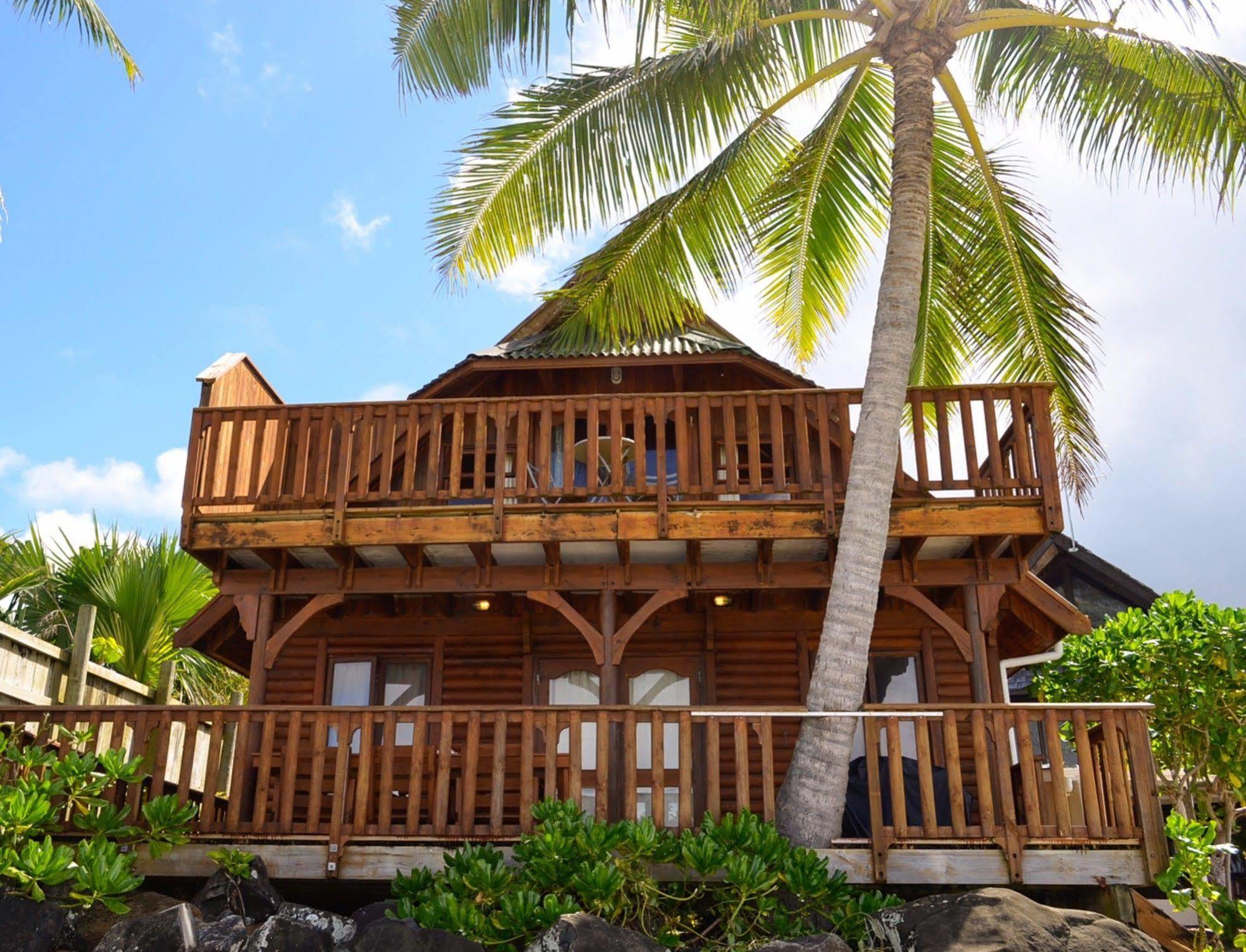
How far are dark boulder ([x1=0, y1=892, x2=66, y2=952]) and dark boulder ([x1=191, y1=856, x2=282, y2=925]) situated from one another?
93cm

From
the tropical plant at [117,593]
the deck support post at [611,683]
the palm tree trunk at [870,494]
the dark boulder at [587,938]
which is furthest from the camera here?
the tropical plant at [117,593]

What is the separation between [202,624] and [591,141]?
21.8 ft

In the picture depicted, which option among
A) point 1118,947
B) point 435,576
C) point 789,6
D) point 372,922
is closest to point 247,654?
point 435,576

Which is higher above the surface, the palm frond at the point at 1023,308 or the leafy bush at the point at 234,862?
the palm frond at the point at 1023,308

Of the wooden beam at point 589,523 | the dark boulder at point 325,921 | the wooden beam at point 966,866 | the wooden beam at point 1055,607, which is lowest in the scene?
the dark boulder at point 325,921

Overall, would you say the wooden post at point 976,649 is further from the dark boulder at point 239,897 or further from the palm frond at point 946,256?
the dark boulder at point 239,897

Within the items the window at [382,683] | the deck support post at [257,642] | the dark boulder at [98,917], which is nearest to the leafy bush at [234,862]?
the dark boulder at [98,917]

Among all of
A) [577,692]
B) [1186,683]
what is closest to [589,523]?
[577,692]

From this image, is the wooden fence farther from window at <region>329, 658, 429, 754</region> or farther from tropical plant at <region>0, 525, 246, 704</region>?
tropical plant at <region>0, 525, 246, 704</region>

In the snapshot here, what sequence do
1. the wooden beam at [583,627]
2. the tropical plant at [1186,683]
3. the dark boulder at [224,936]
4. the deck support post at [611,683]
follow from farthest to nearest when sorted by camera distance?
the wooden beam at [583,627], the deck support post at [611,683], the tropical plant at [1186,683], the dark boulder at [224,936]

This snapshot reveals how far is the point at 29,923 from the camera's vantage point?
8070 mm

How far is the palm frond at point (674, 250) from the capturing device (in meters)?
12.1

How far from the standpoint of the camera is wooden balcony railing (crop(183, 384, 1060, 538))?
1077 centimetres

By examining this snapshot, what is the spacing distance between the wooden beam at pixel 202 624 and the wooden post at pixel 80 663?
902mm
